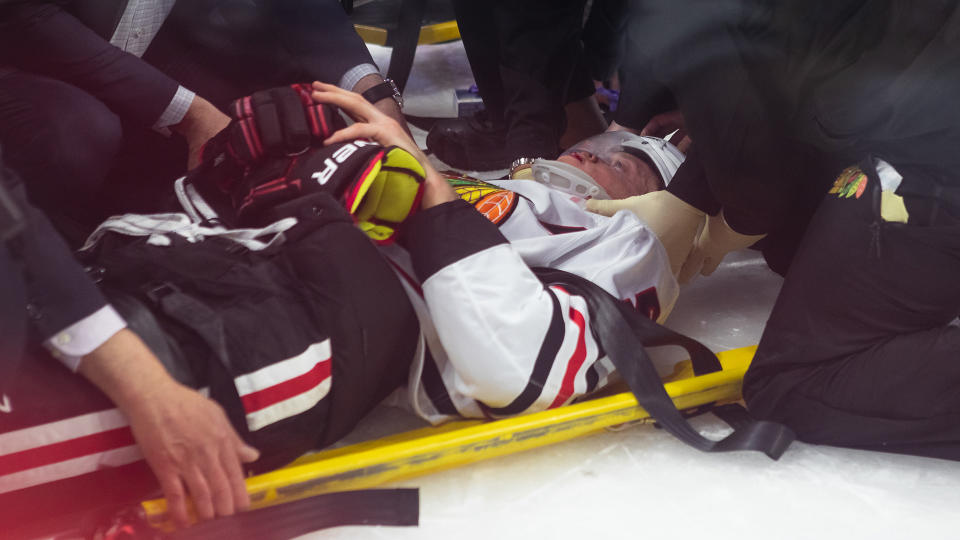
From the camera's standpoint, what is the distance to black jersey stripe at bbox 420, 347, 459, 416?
0.85 m

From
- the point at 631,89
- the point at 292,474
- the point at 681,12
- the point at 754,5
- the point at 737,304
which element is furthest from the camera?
the point at 631,89

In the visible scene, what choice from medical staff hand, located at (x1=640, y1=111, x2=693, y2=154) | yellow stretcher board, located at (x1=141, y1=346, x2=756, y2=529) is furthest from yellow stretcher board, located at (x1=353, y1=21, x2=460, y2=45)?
yellow stretcher board, located at (x1=141, y1=346, x2=756, y2=529)

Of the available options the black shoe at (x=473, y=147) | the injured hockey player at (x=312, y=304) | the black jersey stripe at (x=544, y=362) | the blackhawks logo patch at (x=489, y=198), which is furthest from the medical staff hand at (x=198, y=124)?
the black shoe at (x=473, y=147)

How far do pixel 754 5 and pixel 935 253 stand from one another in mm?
352

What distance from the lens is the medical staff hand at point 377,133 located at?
87cm

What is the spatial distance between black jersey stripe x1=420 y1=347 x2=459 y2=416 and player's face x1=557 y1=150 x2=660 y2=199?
1.76 ft

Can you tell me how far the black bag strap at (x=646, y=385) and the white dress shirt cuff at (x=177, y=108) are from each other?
621mm

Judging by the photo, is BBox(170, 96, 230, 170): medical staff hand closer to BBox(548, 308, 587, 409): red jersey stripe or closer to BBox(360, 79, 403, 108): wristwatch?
BBox(360, 79, 403, 108): wristwatch

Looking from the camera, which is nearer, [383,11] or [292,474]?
[292,474]

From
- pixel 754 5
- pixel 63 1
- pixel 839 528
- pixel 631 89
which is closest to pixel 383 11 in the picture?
pixel 631 89

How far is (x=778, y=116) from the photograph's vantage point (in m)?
0.92

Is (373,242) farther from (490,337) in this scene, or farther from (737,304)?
(737,304)

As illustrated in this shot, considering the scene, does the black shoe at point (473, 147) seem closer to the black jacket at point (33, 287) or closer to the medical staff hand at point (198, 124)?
the medical staff hand at point (198, 124)

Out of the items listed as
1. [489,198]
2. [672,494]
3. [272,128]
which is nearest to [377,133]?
[272,128]
